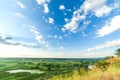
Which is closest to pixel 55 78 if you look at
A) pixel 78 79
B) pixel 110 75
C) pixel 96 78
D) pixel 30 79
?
pixel 78 79

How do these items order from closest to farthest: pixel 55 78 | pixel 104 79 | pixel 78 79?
pixel 104 79
pixel 78 79
pixel 55 78

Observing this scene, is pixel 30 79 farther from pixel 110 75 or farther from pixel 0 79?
pixel 110 75

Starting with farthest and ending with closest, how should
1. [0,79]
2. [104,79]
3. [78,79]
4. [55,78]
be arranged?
[0,79] → [55,78] → [78,79] → [104,79]

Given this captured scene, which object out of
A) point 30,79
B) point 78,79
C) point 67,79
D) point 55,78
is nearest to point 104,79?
point 78,79

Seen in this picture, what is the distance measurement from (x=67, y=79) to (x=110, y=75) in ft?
4.15

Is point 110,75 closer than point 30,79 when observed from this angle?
Yes

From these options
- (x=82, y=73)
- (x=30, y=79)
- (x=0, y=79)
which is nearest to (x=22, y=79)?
(x=30, y=79)

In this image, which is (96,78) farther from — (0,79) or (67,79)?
(0,79)

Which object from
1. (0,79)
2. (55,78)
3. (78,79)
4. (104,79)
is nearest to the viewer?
(104,79)

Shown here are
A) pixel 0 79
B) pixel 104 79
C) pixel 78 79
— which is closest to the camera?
pixel 104 79

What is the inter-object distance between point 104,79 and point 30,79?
32040 millimetres

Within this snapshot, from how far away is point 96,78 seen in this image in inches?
184

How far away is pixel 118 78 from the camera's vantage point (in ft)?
15.1

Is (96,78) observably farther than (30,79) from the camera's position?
No
